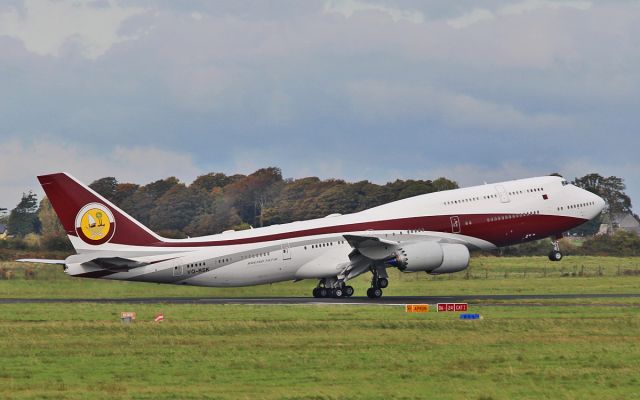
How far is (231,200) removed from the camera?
412 ft

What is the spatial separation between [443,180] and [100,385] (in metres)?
92.2

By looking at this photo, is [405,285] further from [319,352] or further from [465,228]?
[319,352]

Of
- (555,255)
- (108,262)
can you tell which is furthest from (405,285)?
(108,262)

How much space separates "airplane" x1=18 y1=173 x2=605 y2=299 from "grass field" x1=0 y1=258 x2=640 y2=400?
543 cm

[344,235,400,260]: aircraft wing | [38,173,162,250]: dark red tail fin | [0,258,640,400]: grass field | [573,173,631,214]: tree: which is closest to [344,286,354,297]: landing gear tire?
[344,235,400,260]: aircraft wing

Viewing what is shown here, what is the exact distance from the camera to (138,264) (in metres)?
60.5

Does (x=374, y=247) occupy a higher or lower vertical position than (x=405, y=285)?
higher

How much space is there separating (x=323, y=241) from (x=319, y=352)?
2848 centimetres

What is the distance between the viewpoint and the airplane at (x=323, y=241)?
60250mm

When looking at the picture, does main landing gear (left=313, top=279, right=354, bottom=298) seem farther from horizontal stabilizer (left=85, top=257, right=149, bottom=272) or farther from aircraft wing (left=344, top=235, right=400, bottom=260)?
horizontal stabilizer (left=85, top=257, right=149, bottom=272)

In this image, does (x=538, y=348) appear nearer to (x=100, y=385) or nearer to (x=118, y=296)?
(x=100, y=385)

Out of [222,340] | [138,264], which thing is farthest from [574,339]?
[138,264]

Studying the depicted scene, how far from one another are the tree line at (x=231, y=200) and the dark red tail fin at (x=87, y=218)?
3837 centimetres

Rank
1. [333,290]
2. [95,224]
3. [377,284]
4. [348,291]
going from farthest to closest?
[348,291] → [333,290] → [377,284] → [95,224]
